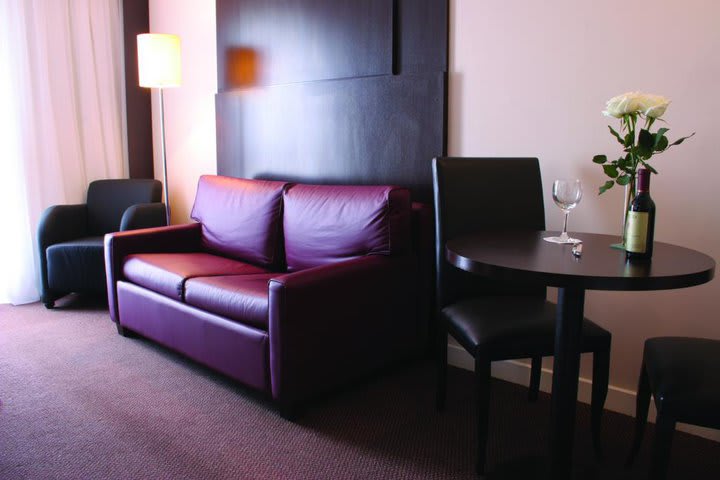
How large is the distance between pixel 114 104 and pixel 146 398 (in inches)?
102

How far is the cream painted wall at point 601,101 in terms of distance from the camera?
6.06 ft

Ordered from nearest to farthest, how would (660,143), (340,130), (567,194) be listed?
1. (660,143)
2. (567,194)
3. (340,130)

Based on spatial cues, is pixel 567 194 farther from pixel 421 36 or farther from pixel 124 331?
pixel 124 331

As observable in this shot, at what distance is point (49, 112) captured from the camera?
358cm

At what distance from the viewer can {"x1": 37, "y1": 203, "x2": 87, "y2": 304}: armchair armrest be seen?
11.0ft

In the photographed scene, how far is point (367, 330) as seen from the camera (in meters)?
2.21

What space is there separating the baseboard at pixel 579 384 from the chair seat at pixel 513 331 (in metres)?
0.52

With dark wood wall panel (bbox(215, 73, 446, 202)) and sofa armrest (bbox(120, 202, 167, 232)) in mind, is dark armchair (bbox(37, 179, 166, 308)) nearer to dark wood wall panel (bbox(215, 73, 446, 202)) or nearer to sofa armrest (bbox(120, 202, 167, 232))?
sofa armrest (bbox(120, 202, 167, 232))

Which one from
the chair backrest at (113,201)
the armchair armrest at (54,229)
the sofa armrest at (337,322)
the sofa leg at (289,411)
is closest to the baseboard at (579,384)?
the sofa armrest at (337,322)

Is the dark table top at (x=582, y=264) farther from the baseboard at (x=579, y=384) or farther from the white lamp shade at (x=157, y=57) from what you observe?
the white lamp shade at (x=157, y=57)

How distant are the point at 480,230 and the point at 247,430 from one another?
44.0 inches

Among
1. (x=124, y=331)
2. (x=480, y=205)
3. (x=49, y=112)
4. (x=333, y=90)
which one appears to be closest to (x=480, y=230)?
(x=480, y=205)

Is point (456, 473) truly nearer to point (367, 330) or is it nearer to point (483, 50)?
point (367, 330)

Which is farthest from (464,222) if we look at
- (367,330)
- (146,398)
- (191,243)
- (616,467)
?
(191,243)
